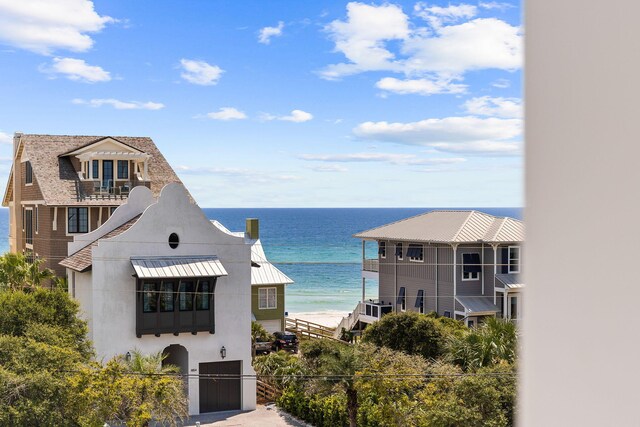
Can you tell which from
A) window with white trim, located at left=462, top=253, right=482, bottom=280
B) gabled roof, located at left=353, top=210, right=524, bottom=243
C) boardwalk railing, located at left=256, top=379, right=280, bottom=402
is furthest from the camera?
window with white trim, located at left=462, top=253, right=482, bottom=280

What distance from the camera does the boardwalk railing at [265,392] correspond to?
2408 centimetres

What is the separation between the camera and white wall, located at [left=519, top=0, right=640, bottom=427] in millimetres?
935

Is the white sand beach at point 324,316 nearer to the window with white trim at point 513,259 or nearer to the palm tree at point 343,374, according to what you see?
the window with white trim at point 513,259

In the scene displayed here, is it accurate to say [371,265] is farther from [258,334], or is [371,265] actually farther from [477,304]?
[258,334]

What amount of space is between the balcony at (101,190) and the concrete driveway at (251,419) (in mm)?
9425

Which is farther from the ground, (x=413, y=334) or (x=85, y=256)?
(x=85, y=256)

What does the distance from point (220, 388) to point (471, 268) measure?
1346 cm

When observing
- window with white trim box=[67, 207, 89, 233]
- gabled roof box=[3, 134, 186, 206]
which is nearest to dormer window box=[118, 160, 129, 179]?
gabled roof box=[3, 134, 186, 206]

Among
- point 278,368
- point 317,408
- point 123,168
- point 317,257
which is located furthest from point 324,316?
point 317,257

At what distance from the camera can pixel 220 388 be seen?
22.9 metres

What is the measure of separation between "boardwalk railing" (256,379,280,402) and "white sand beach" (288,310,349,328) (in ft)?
108

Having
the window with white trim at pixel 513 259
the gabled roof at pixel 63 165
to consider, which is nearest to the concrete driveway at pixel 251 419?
the gabled roof at pixel 63 165

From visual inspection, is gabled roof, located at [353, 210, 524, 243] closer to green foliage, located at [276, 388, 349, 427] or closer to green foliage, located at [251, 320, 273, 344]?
green foliage, located at [251, 320, 273, 344]

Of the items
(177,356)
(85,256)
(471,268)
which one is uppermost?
(85,256)
